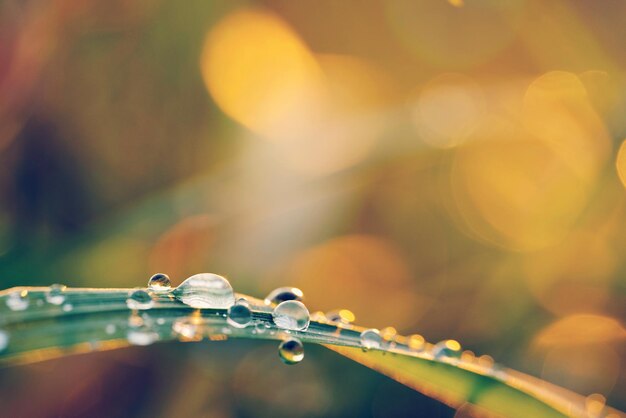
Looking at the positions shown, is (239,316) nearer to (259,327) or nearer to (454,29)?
(259,327)

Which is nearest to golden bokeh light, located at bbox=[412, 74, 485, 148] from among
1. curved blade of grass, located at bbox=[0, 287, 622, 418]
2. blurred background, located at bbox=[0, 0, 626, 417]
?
blurred background, located at bbox=[0, 0, 626, 417]

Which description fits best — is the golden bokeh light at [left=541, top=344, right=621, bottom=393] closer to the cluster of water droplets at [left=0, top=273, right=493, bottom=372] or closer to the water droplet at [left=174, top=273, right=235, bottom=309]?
the cluster of water droplets at [left=0, top=273, right=493, bottom=372]

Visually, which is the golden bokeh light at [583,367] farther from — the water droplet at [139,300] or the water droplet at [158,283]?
the water droplet at [139,300]

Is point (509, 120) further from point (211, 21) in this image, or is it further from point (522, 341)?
point (211, 21)

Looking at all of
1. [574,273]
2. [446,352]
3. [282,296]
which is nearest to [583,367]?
[574,273]

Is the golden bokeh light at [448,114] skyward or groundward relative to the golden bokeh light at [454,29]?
groundward

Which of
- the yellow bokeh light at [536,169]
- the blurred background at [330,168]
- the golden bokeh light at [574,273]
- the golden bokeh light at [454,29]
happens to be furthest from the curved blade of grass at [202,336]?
the golden bokeh light at [454,29]
